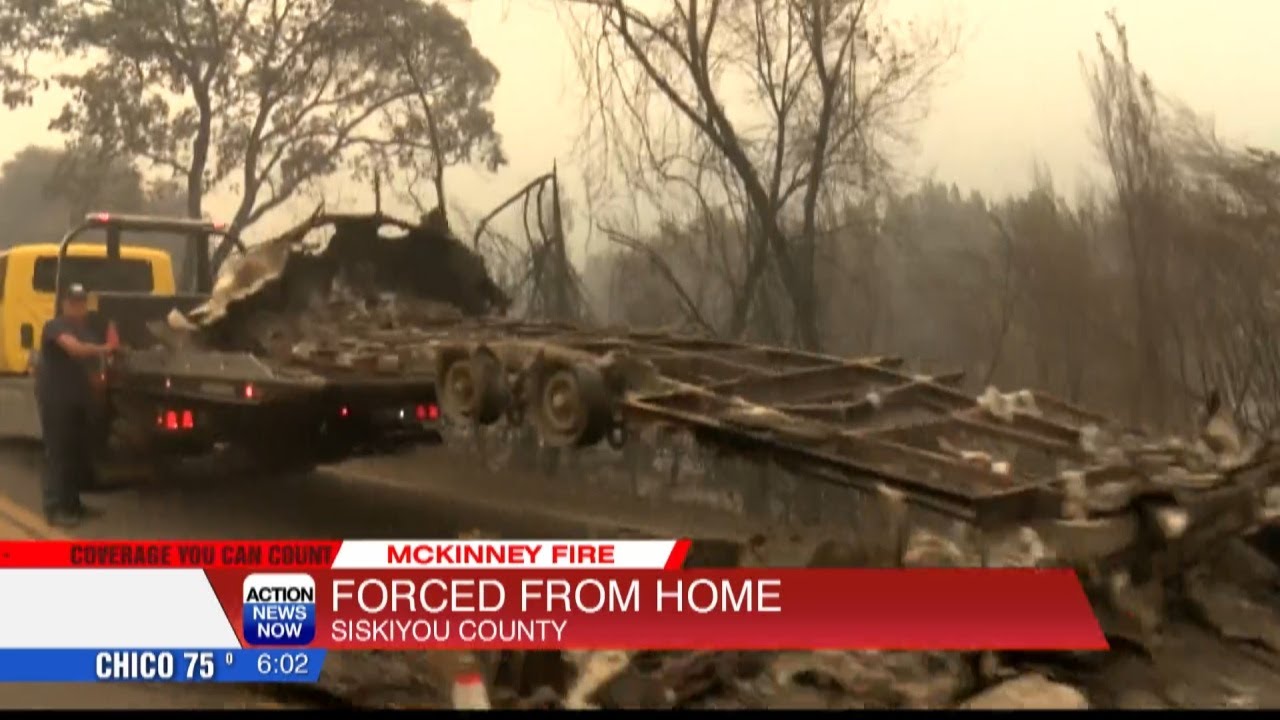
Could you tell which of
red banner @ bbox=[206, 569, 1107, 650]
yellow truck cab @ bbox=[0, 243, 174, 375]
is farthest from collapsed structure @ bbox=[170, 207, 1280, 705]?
yellow truck cab @ bbox=[0, 243, 174, 375]

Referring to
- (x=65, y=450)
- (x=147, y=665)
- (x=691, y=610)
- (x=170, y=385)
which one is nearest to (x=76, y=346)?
(x=65, y=450)

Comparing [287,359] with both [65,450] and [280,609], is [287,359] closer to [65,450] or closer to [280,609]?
[65,450]

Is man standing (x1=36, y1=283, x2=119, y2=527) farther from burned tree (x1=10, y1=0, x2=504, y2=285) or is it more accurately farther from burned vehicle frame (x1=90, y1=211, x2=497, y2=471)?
burned tree (x1=10, y1=0, x2=504, y2=285)

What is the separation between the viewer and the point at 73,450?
3.40 m

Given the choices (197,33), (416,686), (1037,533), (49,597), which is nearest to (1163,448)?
(1037,533)

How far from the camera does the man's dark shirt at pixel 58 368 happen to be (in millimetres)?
3418

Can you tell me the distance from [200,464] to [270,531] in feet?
4.23

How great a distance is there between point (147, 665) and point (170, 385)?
170 centimetres

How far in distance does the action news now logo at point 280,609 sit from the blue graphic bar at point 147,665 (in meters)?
0.03

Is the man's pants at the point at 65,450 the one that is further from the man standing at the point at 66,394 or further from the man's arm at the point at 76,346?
the man's arm at the point at 76,346

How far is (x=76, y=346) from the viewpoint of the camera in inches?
136

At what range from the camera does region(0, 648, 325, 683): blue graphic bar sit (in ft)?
A: 7.54

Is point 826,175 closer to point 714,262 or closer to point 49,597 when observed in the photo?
point 714,262

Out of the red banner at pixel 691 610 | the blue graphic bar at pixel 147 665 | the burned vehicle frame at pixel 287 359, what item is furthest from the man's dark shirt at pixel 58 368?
the red banner at pixel 691 610
